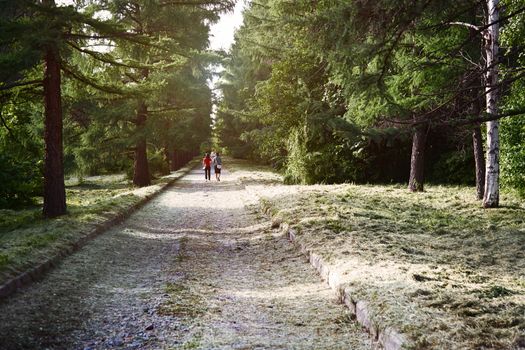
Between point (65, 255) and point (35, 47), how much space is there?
4515 mm

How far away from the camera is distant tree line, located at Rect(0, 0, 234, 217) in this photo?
30.6 ft

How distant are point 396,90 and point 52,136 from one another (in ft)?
30.9

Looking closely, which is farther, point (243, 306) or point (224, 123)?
point (224, 123)

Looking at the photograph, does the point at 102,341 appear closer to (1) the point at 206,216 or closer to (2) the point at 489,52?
(1) the point at 206,216

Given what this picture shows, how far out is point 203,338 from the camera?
Result: 14.2ft

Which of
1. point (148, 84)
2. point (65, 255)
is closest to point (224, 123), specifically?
point (148, 84)

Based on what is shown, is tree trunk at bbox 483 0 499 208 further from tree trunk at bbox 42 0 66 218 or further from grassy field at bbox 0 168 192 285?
tree trunk at bbox 42 0 66 218

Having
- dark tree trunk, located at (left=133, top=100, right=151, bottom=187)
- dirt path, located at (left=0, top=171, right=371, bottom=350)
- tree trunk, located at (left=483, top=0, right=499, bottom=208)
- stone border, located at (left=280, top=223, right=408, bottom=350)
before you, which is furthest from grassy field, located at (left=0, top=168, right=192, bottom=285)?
tree trunk, located at (left=483, top=0, right=499, bottom=208)

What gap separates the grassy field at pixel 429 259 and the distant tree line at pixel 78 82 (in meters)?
5.75

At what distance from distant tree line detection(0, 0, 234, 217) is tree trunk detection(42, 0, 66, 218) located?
0.02m

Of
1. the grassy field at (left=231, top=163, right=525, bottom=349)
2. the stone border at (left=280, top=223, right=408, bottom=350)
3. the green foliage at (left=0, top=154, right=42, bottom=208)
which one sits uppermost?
the green foliage at (left=0, top=154, right=42, bottom=208)

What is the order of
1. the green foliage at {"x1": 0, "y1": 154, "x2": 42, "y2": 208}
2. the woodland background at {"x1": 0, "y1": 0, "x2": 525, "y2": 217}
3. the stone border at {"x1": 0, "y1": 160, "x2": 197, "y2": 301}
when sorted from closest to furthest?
the stone border at {"x1": 0, "y1": 160, "x2": 197, "y2": 301} → the woodland background at {"x1": 0, "y1": 0, "x2": 525, "y2": 217} → the green foliage at {"x1": 0, "y1": 154, "x2": 42, "y2": 208}

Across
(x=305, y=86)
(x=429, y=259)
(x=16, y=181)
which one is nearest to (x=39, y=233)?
(x=16, y=181)

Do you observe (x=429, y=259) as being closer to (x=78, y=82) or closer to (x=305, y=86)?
(x=78, y=82)
